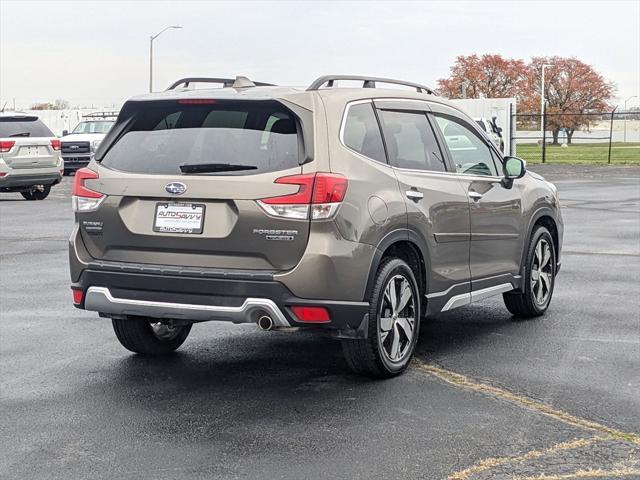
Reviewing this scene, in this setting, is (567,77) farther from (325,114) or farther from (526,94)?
(325,114)

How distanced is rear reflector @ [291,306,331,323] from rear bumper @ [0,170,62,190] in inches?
711

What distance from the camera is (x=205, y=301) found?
19.9 ft

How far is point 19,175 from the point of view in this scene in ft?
75.7

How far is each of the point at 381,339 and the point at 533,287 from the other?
2761 millimetres

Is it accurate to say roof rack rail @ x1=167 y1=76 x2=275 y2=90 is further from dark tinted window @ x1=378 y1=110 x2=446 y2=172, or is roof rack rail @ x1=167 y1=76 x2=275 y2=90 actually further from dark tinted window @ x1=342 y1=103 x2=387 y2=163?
dark tinted window @ x1=378 y1=110 x2=446 y2=172

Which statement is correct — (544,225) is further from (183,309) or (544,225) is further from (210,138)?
(183,309)

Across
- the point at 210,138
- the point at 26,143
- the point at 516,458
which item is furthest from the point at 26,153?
the point at 516,458

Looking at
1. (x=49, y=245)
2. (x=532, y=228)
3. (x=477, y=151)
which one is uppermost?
(x=477, y=151)

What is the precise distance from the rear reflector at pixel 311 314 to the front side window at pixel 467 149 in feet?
6.77

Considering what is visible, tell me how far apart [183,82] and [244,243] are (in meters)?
1.77

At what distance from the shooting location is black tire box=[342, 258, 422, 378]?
6.39 metres

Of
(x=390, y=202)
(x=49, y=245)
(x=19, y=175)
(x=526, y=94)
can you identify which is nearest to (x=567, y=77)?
(x=526, y=94)

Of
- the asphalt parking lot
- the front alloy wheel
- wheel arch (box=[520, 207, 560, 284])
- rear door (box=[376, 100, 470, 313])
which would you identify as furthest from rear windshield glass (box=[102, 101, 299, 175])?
the front alloy wheel

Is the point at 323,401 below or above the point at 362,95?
below
